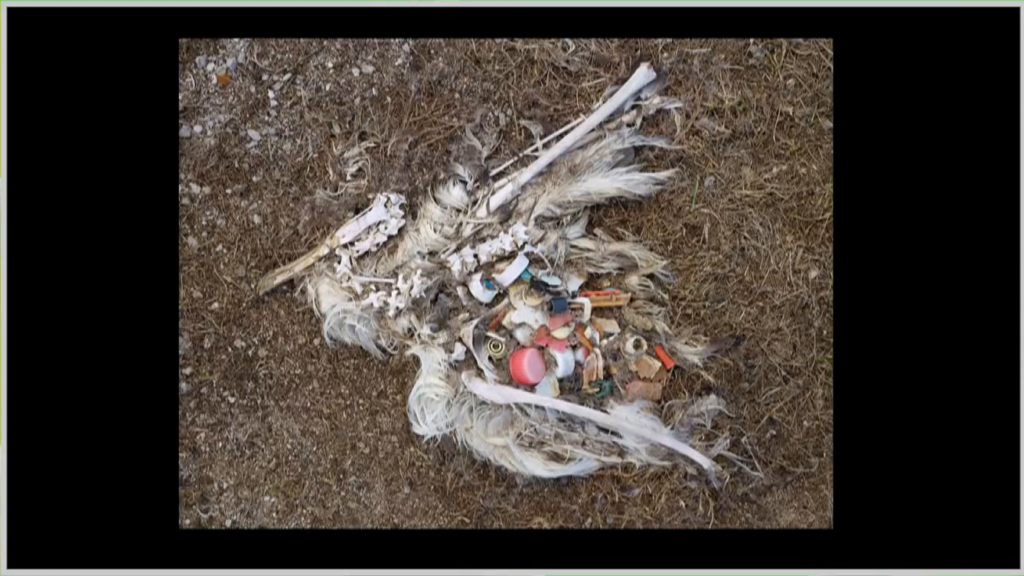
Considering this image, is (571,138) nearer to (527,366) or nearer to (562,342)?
(562,342)

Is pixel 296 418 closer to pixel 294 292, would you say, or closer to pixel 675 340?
pixel 294 292

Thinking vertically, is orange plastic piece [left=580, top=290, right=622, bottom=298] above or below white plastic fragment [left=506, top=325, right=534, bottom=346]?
above

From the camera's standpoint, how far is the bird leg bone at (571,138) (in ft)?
7.16

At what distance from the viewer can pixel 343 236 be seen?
2.21 m

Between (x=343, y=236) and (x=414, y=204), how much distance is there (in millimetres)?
318

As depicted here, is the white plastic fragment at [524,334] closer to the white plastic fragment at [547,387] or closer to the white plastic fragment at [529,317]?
the white plastic fragment at [529,317]

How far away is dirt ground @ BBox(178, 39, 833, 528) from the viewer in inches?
86.9

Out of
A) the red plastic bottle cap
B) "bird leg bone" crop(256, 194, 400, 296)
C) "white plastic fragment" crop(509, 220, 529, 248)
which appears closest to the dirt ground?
"bird leg bone" crop(256, 194, 400, 296)

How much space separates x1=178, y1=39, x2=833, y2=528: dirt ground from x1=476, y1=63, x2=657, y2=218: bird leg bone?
73 millimetres

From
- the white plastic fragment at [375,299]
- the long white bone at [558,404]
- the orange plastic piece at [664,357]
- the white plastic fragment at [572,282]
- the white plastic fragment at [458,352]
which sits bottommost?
the long white bone at [558,404]

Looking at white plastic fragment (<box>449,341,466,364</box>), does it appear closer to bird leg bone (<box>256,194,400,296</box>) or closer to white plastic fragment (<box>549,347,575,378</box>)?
white plastic fragment (<box>549,347,575,378</box>)

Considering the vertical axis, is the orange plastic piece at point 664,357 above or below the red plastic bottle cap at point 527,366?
above

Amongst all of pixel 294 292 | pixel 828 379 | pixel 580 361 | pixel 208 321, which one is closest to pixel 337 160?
pixel 294 292

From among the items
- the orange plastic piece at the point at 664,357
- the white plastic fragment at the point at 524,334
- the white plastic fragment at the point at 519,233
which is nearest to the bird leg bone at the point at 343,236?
the white plastic fragment at the point at 519,233
